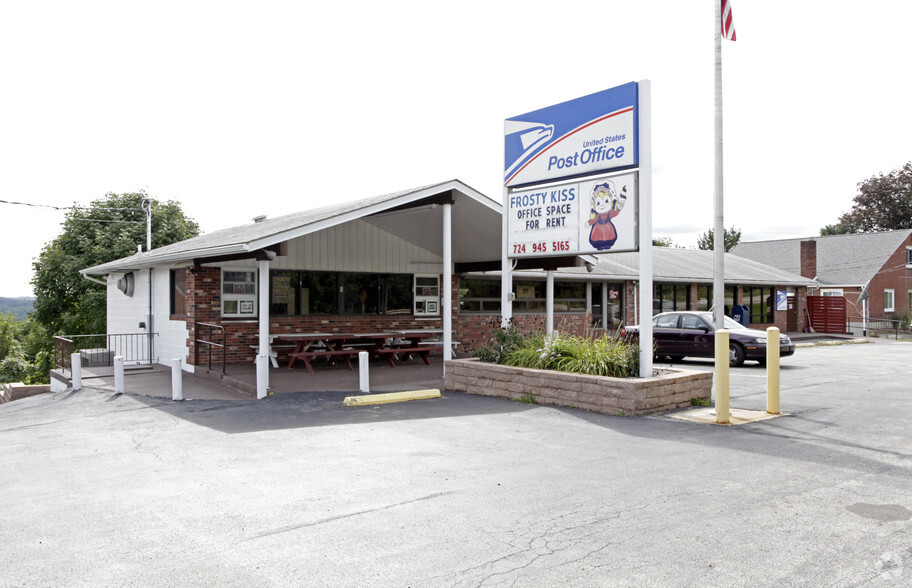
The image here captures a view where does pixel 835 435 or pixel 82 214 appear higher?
pixel 82 214

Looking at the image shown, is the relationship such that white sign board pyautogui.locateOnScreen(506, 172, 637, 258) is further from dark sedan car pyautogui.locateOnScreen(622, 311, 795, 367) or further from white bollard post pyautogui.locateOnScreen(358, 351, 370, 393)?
dark sedan car pyautogui.locateOnScreen(622, 311, 795, 367)

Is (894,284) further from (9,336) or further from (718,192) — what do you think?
(9,336)

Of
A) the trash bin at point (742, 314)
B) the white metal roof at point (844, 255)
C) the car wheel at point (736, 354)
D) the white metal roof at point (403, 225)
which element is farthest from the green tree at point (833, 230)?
the white metal roof at point (403, 225)

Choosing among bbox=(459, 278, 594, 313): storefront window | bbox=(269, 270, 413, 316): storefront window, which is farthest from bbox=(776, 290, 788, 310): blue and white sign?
bbox=(269, 270, 413, 316): storefront window

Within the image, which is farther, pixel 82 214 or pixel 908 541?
pixel 82 214

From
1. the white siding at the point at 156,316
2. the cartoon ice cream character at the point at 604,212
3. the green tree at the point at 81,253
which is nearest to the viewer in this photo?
the cartoon ice cream character at the point at 604,212

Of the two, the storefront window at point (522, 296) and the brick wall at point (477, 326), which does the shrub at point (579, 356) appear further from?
the storefront window at point (522, 296)

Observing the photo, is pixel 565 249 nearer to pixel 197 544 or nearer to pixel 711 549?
pixel 711 549

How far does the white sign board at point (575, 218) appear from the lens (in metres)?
10.5

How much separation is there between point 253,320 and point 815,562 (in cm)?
1362

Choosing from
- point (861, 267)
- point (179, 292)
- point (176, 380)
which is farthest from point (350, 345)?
point (861, 267)

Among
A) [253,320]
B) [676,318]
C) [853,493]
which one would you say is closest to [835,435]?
[853,493]

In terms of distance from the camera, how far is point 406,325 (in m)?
18.1

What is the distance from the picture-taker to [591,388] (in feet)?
32.6
